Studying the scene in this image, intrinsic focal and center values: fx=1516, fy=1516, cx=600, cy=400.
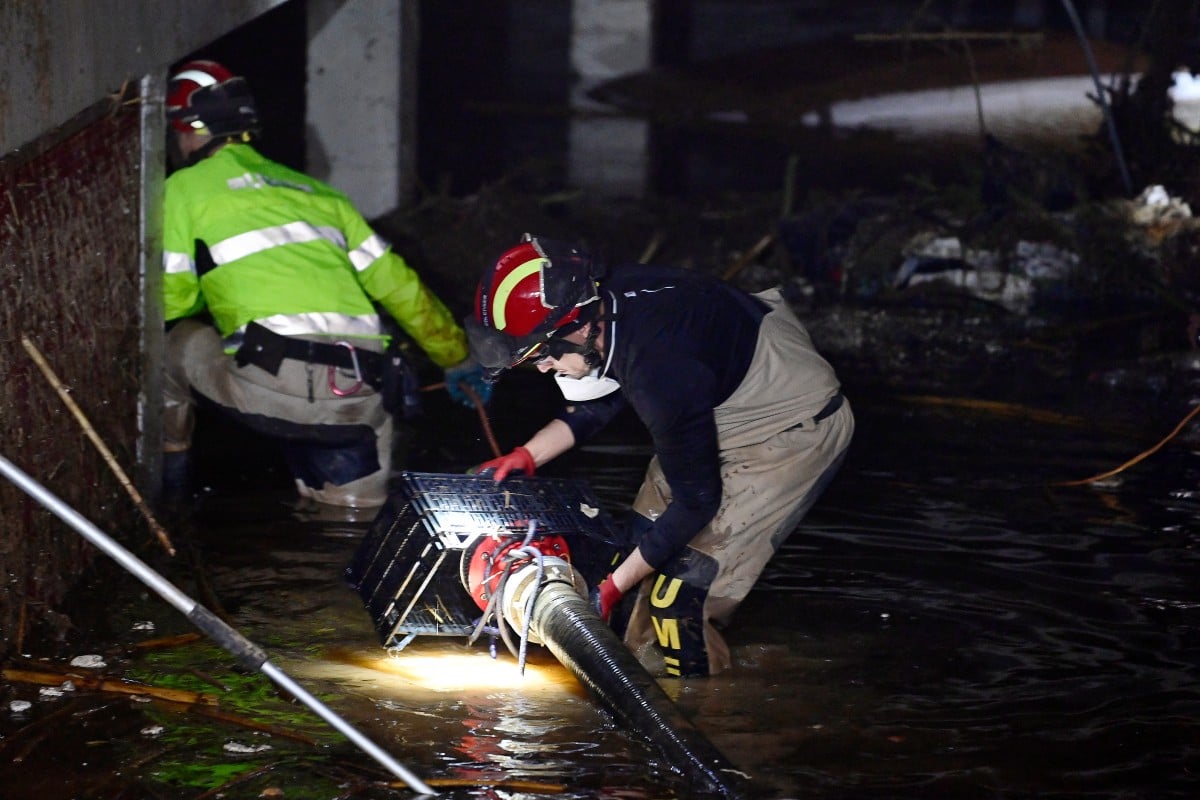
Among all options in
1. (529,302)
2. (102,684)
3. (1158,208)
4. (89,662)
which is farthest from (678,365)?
(1158,208)

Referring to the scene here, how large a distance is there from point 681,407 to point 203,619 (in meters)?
1.53

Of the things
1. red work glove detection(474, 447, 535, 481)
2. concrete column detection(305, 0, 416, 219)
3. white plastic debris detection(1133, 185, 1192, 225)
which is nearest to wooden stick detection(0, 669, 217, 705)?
red work glove detection(474, 447, 535, 481)

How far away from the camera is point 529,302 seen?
4562mm

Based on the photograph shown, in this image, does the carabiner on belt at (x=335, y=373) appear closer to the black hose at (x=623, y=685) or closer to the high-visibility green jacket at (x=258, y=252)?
the high-visibility green jacket at (x=258, y=252)

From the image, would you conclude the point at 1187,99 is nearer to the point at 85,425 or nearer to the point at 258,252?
the point at 258,252

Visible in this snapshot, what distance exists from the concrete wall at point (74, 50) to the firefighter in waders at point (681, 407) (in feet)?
5.34

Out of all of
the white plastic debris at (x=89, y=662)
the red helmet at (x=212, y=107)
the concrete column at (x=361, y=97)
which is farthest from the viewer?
the concrete column at (x=361, y=97)

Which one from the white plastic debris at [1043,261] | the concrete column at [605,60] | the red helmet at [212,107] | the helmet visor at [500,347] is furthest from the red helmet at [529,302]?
the concrete column at [605,60]

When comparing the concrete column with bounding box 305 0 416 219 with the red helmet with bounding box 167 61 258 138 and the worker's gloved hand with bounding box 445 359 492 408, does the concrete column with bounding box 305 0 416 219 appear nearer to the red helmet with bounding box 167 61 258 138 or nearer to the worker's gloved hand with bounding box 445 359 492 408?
the red helmet with bounding box 167 61 258 138

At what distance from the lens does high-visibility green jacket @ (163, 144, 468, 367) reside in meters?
6.39

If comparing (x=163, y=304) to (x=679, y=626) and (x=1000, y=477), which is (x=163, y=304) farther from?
(x=1000, y=477)

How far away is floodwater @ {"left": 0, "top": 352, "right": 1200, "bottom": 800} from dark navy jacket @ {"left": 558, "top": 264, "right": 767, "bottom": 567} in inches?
26.9

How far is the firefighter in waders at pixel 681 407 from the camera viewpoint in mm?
4598

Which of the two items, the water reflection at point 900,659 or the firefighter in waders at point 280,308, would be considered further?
the firefighter in waders at point 280,308
